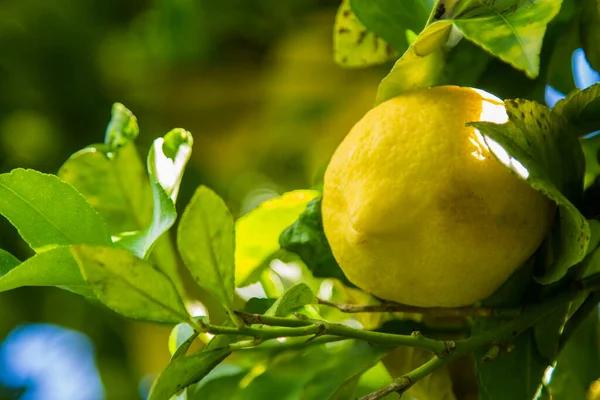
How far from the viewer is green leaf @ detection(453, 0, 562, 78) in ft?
1.29

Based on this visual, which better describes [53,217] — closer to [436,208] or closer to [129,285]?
[129,285]

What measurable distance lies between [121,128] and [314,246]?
18cm

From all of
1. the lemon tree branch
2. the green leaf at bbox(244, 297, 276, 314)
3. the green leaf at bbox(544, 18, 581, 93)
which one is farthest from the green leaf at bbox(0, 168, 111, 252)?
the green leaf at bbox(544, 18, 581, 93)

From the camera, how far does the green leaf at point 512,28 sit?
1.29 feet

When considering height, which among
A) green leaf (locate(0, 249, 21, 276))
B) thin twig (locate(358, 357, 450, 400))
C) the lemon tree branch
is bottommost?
the lemon tree branch

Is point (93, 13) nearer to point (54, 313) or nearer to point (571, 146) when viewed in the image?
point (54, 313)

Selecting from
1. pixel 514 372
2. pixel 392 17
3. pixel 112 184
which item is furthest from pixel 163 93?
pixel 514 372

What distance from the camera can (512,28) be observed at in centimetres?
41

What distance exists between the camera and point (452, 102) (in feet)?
1.50

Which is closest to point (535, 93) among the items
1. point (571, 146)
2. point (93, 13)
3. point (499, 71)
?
point (499, 71)

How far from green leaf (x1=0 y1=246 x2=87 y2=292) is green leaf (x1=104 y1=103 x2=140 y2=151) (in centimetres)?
17

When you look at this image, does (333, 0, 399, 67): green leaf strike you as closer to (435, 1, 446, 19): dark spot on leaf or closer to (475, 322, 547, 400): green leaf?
(435, 1, 446, 19): dark spot on leaf

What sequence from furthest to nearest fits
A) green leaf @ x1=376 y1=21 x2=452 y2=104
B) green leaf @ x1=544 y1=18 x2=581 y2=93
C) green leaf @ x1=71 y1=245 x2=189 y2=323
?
green leaf @ x1=544 y1=18 x2=581 y2=93
green leaf @ x1=376 y1=21 x2=452 y2=104
green leaf @ x1=71 y1=245 x2=189 y2=323

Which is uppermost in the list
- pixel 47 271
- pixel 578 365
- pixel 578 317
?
pixel 47 271
